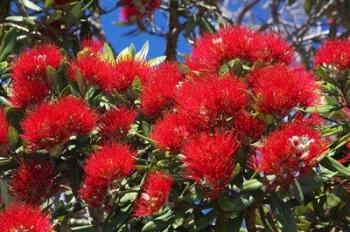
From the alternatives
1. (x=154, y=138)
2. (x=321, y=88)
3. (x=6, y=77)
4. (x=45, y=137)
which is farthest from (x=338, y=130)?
(x=6, y=77)

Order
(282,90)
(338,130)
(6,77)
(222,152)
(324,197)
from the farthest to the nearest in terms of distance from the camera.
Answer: (6,77), (324,197), (338,130), (282,90), (222,152)

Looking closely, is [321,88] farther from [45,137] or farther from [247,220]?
[45,137]

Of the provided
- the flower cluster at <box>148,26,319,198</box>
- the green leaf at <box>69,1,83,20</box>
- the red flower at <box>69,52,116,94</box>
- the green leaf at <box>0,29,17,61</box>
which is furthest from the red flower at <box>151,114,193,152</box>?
the green leaf at <box>69,1,83,20</box>

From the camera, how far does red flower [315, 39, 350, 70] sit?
6.49 ft

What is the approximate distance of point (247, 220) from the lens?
78.6 inches

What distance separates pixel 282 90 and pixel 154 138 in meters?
0.33

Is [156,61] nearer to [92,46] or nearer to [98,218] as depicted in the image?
[92,46]

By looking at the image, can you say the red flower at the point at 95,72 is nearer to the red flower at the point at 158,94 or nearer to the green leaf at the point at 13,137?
the red flower at the point at 158,94

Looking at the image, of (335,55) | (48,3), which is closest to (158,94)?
(335,55)

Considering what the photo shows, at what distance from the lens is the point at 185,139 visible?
1833 millimetres

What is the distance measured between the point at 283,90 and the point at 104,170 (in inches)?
18.2

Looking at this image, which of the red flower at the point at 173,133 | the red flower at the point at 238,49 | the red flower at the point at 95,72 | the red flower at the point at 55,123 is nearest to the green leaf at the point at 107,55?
the red flower at the point at 95,72

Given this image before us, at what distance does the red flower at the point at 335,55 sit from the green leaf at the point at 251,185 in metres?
0.43

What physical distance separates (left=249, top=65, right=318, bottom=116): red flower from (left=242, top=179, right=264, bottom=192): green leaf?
192 mm
